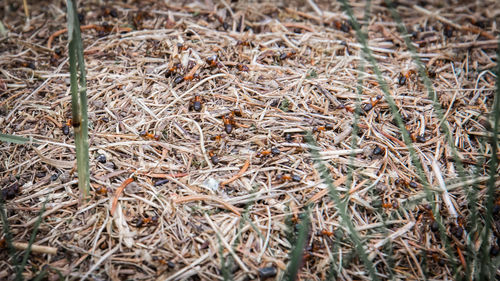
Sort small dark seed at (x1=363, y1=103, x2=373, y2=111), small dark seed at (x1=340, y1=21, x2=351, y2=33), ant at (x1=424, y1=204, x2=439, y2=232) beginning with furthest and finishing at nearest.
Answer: small dark seed at (x1=340, y1=21, x2=351, y2=33)
small dark seed at (x1=363, y1=103, x2=373, y2=111)
ant at (x1=424, y1=204, x2=439, y2=232)

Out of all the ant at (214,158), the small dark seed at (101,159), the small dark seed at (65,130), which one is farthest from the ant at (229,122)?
the small dark seed at (65,130)

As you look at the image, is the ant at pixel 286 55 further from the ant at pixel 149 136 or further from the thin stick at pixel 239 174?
the ant at pixel 149 136

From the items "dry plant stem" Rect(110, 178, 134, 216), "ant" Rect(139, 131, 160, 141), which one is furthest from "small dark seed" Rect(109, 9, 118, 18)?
"dry plant stem" Rect(110, 178, 134, 216)

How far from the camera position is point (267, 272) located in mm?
1946

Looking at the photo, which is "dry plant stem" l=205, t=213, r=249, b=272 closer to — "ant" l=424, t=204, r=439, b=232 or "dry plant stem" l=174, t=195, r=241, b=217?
"dry plant stem" l=174, t=195, r=241, b=217

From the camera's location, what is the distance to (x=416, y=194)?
2320 millimetres

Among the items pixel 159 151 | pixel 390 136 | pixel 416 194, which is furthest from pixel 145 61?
pixel 416 194

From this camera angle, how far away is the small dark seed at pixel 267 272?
6.37 ft

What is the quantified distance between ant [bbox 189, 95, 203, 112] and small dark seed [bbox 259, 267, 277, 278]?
45.7 inches

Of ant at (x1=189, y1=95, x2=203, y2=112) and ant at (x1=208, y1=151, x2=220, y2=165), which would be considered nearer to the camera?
ant at (x1=208, y1=151, x2=220, y2=165)

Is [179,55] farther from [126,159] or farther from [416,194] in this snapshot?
[416,194]

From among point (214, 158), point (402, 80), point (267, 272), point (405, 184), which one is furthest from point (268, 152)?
point (402, 80)

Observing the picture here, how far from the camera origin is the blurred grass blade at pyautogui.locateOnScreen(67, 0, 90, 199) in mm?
1663

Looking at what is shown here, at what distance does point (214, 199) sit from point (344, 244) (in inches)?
29.5
